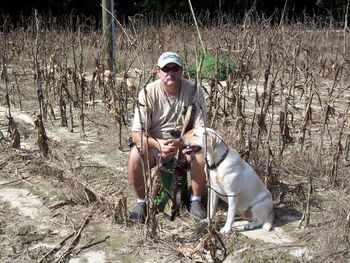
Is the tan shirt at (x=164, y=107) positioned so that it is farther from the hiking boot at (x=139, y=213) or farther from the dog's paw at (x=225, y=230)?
the dog's paw at (x=225, y=230)

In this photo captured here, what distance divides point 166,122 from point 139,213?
73 centimetres

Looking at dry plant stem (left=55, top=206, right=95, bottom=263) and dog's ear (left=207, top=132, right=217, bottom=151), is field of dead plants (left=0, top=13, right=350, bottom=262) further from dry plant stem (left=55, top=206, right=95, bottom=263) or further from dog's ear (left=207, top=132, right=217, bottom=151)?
dog's ear (left=207, top=132, right=217, bottom=151)

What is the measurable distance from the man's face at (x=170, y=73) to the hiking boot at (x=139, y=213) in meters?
0.93

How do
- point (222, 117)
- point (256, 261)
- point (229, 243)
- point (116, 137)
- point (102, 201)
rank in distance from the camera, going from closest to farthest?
point (256, 261), point (229, 243), point (102, 201), point (116, 137), point (222, 117)

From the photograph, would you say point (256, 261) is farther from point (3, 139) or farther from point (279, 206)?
point (3, 139)

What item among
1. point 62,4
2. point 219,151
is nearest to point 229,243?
point 219,151

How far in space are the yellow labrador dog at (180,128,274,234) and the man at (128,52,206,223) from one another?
243mm

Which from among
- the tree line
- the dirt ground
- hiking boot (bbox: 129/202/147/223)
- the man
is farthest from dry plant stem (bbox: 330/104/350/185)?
the tree line

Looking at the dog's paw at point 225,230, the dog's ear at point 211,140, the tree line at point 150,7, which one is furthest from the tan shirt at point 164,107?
the tree line at point 150,7

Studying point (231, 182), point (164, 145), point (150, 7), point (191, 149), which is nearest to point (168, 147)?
point (164, 145)

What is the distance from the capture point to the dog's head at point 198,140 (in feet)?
10.5

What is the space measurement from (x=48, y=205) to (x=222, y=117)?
2.79 m

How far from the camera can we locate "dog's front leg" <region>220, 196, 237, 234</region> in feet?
10.8

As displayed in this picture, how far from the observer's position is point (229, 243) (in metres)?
3.22
